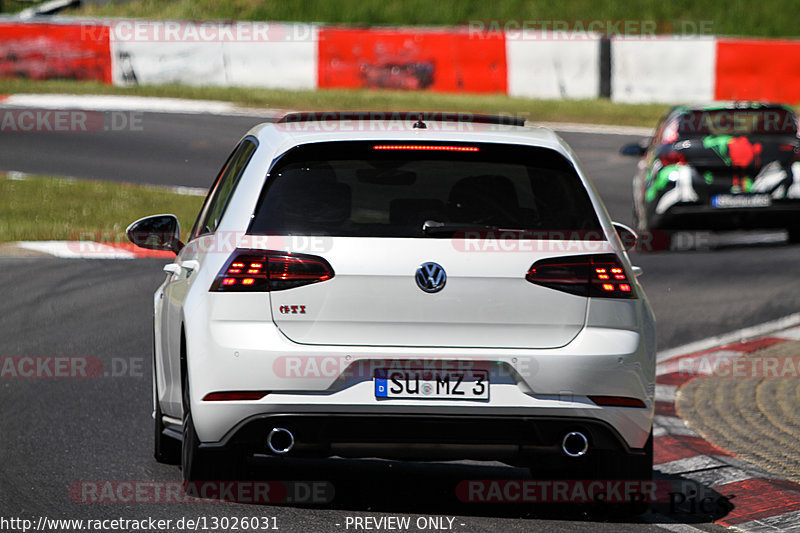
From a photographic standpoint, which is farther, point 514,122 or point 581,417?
point 514,122

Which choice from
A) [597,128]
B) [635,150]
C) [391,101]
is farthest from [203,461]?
[391,101]

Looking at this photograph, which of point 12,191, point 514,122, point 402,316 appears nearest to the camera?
point 402,316

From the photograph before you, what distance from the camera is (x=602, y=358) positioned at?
6406 millimetres

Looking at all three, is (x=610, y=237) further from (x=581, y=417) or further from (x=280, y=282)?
(x=280, y=282)

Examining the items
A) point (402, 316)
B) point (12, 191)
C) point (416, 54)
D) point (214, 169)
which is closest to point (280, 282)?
point (402, 316)

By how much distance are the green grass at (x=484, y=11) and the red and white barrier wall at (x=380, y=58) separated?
888cm

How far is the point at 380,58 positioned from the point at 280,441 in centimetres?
2409

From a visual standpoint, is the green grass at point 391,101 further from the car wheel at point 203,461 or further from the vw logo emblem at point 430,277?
the vw logo emblem at point 430,277

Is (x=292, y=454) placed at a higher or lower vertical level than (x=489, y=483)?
higher

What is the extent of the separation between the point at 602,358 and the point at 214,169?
1590cm

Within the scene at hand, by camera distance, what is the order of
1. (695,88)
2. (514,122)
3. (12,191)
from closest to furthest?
(514,122), (12,191), (695,88)

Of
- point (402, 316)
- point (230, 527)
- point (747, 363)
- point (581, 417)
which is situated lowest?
point (747, 363)

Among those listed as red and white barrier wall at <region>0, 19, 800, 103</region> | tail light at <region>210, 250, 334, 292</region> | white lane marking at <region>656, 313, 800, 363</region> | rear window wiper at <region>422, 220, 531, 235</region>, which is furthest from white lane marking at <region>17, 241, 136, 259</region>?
red and white barrier wall at <region>0, 19, 800, 103</region>

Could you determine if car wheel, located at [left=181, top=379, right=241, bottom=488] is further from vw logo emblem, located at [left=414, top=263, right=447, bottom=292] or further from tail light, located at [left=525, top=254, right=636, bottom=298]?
tail light, located at [left=525, top=254, right=636, bottom=298]
